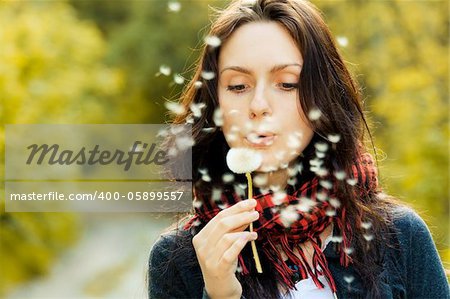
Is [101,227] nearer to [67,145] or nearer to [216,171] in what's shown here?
[67,145]

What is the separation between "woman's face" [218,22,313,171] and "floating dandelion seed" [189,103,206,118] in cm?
13

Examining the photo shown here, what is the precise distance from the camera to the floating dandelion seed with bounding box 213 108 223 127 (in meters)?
1.90

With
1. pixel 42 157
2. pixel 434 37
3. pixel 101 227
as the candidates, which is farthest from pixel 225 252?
pixel 101 227

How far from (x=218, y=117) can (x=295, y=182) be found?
0.80 feet

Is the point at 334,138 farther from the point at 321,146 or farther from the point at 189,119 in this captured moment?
the point at 189,119

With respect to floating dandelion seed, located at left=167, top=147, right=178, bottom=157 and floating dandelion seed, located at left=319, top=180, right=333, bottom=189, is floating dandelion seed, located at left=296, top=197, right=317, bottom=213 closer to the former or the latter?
→ floating dandelion seed, located at left=319, top=180, right=333, bottom=189

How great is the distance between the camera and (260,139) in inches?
70.2

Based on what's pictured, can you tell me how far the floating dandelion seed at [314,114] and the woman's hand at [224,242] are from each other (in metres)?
0.31

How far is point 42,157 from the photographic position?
777cm

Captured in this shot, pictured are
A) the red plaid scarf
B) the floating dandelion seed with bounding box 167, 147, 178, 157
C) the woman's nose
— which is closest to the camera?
the woman's nose
